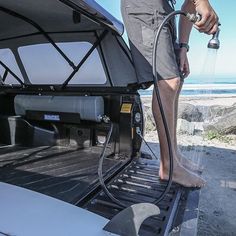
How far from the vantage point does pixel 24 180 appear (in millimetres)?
2363

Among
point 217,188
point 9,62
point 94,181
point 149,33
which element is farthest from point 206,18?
point 9,62

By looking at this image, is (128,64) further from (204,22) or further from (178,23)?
(204,22)

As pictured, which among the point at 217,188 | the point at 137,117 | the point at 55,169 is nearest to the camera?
the point at 55,169

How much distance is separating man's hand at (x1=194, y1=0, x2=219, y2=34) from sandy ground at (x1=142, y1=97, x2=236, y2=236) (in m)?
1.60

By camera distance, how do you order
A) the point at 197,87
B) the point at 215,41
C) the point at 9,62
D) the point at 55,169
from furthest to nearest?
the point at 197,87
the point at 9,62
the point at 55,169
the point at 215,41

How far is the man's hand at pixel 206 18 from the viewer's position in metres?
2.12

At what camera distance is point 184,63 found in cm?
278

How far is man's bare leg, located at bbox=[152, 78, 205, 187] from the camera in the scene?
232 cm

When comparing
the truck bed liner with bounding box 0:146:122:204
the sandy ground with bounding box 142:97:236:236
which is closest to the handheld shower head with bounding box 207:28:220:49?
the truck bed liner with bounding box 0:146:122:204

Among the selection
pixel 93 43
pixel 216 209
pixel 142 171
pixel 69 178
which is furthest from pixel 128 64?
pixel 216 209

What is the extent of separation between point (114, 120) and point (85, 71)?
0.67 m

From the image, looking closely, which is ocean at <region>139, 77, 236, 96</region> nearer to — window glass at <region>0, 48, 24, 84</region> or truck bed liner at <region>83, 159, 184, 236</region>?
truck bed liner at <region>83, 159, 184, 236</region>

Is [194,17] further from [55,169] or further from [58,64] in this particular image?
[58,64]

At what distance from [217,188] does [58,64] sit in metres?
2.26
